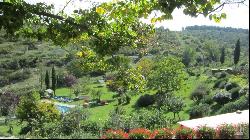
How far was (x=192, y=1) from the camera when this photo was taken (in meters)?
8.62

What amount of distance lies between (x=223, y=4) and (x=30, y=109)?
34.0 meters

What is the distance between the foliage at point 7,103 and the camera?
52562 millimetres

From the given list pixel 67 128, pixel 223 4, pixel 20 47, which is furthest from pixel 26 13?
pixel 20 47

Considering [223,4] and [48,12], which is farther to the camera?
[48,12]

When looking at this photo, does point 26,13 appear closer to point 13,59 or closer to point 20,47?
point 13,59

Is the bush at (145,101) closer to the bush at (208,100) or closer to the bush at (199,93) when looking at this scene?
the bush at (199,93)

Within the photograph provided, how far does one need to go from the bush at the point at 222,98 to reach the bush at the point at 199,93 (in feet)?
14.4

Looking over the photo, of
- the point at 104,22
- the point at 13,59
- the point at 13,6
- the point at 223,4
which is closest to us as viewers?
the point at 223,4

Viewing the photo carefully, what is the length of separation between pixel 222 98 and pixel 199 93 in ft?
20.2

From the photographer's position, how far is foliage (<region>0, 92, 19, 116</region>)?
52.6 metres

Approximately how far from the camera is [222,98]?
45.3m

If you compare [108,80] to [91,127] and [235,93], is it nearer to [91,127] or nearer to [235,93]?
[91,127]

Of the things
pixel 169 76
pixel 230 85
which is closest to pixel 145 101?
pixel 169 76

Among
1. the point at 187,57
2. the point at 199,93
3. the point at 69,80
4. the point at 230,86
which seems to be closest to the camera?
the point at 230,86
